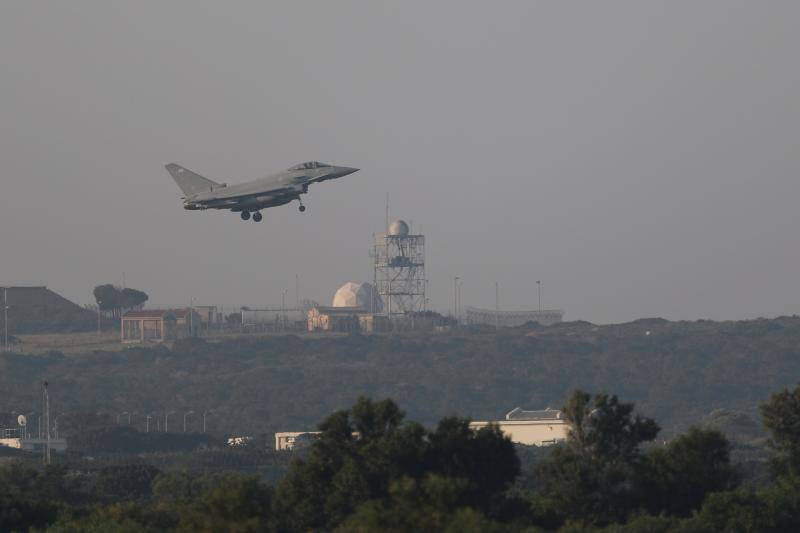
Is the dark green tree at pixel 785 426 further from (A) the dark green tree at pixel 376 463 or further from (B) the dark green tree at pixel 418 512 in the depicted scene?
(B) the dark green tree at pixel 418 512

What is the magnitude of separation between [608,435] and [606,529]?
714cm

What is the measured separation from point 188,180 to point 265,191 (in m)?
23.9

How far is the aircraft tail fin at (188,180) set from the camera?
141775 mm

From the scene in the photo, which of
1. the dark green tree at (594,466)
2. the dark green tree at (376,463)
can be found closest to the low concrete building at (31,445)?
the dark green tree at (376,463)

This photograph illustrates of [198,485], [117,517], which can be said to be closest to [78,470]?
[198,485]

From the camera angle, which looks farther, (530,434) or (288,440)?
(288,440)

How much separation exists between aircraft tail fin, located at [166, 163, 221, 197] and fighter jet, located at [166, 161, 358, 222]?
14.9 metres

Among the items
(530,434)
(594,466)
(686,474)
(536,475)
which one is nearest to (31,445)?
(530,434)

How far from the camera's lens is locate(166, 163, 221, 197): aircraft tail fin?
142m

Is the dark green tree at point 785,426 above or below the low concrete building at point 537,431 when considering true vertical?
above

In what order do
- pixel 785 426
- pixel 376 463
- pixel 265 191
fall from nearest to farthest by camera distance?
pixel 376 463 < pixel 785 426 < pixel 265 191

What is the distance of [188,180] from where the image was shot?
471 ft

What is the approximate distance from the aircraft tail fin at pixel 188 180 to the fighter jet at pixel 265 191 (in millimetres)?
→ 14924

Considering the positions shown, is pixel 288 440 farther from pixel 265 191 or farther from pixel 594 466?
pixel 594 466
